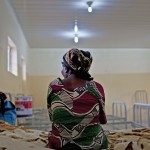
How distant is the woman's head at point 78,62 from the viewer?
1530mm

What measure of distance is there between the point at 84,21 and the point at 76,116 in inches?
159

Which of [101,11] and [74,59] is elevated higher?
[101,11]

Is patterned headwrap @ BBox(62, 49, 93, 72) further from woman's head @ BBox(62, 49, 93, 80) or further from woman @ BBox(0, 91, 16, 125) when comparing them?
woman @ BBox(0, 91, 16, 125)

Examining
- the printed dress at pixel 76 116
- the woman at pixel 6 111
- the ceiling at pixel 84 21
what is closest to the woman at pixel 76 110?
the printed dress at pixel 76 116

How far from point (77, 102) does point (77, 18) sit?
379 centimetres

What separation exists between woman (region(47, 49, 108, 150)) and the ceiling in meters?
2.80

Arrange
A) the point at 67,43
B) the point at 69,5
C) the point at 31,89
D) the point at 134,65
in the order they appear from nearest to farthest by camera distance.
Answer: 1. the point at 69,5
2. the point at 67,43
3. the point at 31,89
4. the point at 134,65

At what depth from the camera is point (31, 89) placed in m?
8.15

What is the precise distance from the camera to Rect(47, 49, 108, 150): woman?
4.78ft

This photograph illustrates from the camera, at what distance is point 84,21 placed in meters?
5.24

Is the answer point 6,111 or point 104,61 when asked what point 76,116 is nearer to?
point 6,111

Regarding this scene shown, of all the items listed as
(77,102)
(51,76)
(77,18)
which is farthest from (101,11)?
(51,76)

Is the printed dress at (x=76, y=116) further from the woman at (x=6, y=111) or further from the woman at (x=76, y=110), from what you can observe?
the woman at (x=6, y=111)

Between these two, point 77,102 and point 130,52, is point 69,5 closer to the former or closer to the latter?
point 77,102
